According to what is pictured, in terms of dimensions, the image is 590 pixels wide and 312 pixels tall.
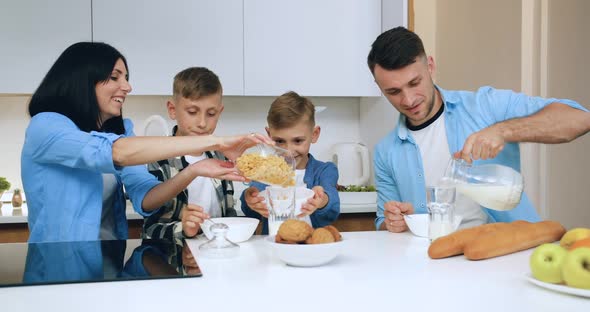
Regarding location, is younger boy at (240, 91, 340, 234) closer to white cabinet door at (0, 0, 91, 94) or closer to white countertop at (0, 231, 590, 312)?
white countertop at (0, 231, 590, 312)

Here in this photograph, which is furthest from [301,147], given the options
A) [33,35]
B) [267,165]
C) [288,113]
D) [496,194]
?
[33,35]

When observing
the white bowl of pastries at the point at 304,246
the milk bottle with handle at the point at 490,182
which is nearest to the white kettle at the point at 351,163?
the milk bottle with handle at the point at 490,182

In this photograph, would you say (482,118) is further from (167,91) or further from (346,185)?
(167,91)

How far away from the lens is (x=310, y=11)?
331 cm

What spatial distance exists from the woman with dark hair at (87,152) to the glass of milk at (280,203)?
132mm

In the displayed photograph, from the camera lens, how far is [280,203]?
1587 millimetres

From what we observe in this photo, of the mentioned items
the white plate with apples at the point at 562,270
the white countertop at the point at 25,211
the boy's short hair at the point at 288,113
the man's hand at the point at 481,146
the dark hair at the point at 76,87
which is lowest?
the white countertop at the point at 25,211

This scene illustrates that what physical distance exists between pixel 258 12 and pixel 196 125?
132 cm

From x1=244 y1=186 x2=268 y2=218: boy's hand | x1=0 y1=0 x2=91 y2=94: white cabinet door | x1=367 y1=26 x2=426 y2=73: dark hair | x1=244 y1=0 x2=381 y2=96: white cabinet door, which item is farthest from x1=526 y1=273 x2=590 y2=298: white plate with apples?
x1=0 y1=0 x2=91 y2=94: white cabinet door

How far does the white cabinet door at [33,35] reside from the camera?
2.99m

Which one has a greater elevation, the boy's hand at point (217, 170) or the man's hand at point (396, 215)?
A: the boy's hand at point (217, 170)

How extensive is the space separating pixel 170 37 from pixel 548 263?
8.21 feet

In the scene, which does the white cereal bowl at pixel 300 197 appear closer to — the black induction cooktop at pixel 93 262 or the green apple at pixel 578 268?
the black induction cooktop at pixel 93 262

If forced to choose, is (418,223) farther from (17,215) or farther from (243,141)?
(17,215)
